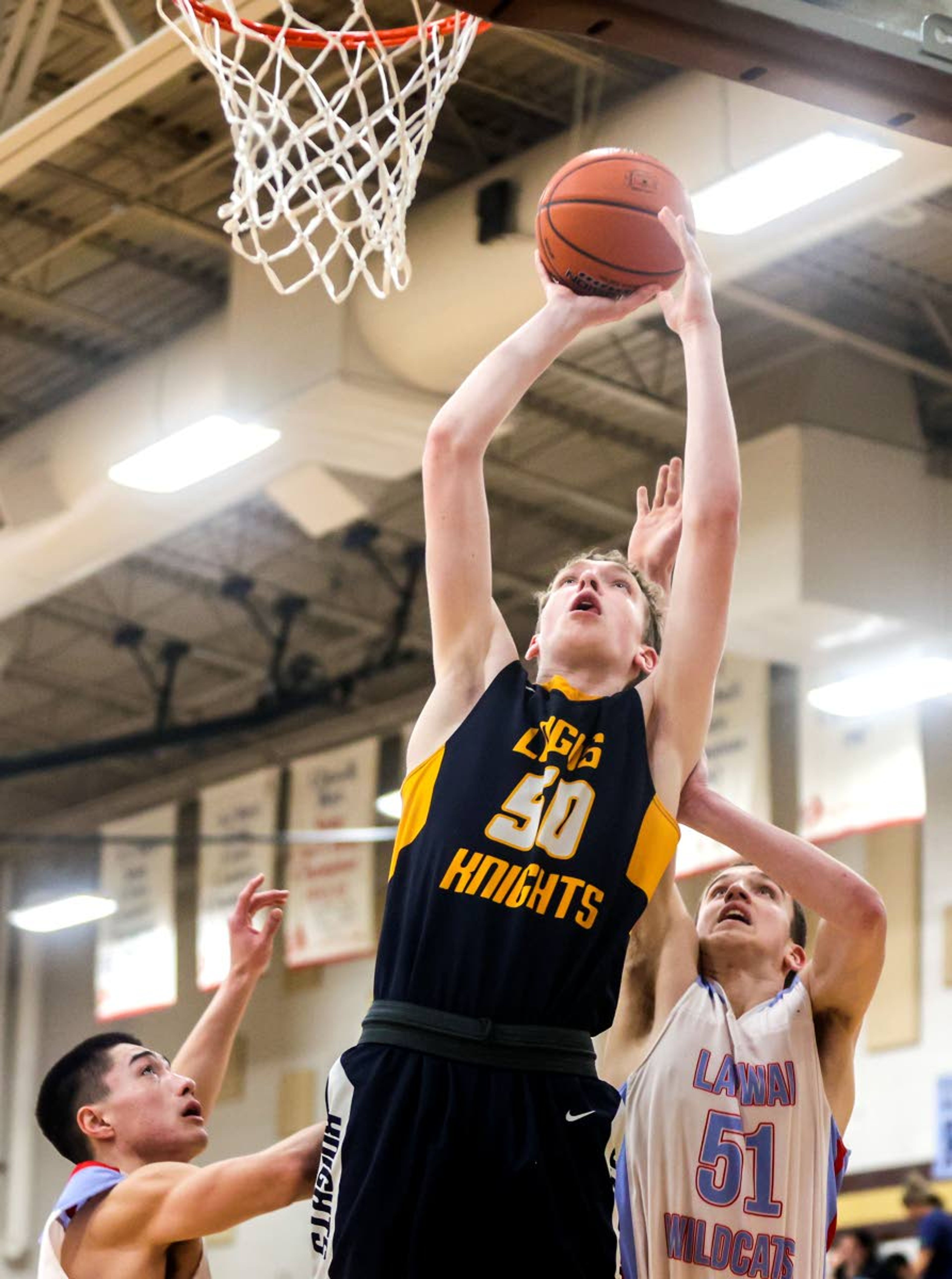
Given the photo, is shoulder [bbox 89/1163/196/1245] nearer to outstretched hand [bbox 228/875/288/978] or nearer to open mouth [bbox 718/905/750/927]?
outstretched hand [bbox 228/875/288/978]

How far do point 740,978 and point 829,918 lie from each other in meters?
0.32

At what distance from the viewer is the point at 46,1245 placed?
13.2 feet

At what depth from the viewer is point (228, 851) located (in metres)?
14.8

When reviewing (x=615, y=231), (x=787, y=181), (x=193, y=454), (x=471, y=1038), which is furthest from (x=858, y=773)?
(x=471, y=1038)

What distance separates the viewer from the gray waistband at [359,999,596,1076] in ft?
9.86

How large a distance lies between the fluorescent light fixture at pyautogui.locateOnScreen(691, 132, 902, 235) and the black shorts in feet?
17.4

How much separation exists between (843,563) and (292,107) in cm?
361

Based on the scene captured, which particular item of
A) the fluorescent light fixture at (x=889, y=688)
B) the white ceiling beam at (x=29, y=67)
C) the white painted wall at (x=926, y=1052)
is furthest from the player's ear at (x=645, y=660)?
the white painted wall at (x=926, y=1052)

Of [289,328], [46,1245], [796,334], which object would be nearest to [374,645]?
[796,334]

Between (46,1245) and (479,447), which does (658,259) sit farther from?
(46,1245)

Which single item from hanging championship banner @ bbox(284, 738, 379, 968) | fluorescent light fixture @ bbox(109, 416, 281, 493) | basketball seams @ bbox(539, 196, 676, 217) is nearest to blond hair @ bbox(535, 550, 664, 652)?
basketball seams @ bbox(539, 196, 676, 217)

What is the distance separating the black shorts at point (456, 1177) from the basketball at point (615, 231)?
1478 millimetres

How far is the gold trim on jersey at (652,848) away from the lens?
3219 mm

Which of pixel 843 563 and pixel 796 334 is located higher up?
pixel 796 334
